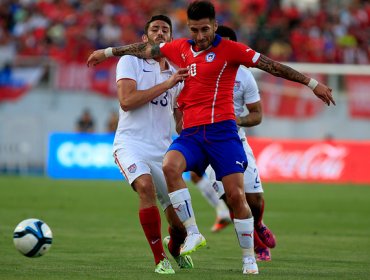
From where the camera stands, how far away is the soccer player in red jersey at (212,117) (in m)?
8.86

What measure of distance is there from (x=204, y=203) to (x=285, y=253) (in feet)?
28.5

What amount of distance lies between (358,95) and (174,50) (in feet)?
64.8

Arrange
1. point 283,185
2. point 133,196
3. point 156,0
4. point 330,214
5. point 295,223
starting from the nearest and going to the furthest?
point 295,223 → point 330,214 → point 133,196 → point 283,185 → point 156,0

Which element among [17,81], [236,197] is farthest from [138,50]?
[17,81]

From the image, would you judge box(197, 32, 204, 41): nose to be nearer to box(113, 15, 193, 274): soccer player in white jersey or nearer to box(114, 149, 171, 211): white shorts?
box(113, 15, 193, 274): soccer player in white jersey

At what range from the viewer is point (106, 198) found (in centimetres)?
2045

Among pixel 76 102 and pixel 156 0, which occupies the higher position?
pixel 156 0

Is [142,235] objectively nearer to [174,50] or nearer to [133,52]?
[133,52]

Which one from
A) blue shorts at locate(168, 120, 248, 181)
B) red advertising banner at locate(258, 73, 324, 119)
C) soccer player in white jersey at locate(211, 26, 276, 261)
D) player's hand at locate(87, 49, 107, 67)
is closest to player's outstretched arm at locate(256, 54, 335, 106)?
blue shorts at locate(168, 120, 248, 181)

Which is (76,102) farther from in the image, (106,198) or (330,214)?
(330,214)

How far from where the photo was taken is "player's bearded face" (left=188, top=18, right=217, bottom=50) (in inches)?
349

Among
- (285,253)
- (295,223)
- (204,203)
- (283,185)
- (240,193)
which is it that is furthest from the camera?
(283,185)

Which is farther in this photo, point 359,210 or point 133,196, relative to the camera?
point 133,196

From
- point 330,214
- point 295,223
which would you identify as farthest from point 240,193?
point 330,214
